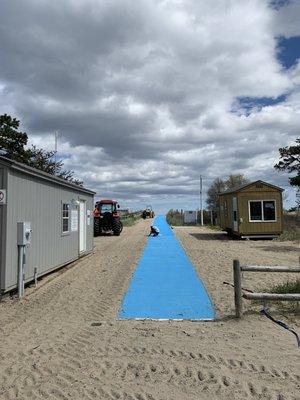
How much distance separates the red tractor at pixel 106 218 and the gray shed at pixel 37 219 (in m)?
14.0

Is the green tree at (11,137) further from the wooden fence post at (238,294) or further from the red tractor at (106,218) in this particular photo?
the wooden fence post at (238,294)

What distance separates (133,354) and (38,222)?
21.1ft

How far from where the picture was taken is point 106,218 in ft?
105

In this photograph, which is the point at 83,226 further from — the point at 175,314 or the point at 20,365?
the point at 20,365

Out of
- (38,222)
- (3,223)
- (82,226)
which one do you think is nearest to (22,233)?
(3,223)

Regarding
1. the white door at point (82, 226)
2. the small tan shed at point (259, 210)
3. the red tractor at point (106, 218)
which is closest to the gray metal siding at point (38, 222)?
the white door at point (82, 226)

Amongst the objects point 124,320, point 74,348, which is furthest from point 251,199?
point 74,348

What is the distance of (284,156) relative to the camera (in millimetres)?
39344

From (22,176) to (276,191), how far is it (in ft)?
61.7

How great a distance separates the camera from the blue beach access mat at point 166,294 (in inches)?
337

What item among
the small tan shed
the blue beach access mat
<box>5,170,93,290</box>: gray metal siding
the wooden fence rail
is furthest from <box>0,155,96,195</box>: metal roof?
the small tan shed

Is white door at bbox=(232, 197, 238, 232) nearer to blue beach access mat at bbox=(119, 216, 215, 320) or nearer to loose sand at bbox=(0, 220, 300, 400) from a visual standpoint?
blue beach access mat at bbox=(119, 216, 215, 320)

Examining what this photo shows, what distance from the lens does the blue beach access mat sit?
8555 mm

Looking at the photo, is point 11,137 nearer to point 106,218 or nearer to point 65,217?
point 106,218
